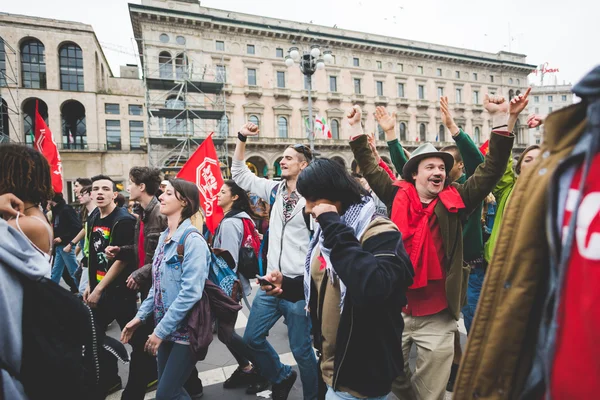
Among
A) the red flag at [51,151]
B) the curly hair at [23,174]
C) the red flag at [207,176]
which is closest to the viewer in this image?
the curly hair at [23,174]

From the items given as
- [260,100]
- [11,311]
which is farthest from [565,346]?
[260,100]

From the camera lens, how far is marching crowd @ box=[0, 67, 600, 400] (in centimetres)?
82

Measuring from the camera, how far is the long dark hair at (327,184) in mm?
1646

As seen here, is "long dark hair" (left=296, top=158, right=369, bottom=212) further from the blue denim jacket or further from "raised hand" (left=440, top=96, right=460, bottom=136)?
"raised hand" (left=440, top=96, right=460, bottom=136)

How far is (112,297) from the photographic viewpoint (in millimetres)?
3275

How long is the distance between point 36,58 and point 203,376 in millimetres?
38296

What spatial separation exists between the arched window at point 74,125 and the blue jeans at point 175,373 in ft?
119

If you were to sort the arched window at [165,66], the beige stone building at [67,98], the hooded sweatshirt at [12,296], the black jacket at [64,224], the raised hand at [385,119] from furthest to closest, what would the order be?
the beige stone building at [67,98] → the arched window at [165,66] → the black jacket at [64,224] → the raised hand at [385,119] → the hooded sweatshirt at [12,296]

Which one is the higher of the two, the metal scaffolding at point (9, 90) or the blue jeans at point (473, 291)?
the metal scaffolding at point (9, 90)

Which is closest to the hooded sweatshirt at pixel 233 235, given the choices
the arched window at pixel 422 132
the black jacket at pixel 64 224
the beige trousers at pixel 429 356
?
the beige trousers at pixel 429 356

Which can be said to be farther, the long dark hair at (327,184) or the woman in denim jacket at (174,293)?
the woman in denim jacket at (174,293)

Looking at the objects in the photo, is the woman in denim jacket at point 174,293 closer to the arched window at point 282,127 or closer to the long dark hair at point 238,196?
the long dark hair at point 238,196

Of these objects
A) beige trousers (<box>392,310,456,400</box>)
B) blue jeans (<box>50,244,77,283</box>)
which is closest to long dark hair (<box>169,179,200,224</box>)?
beige trousers (<box>392,310,456,400</box>)

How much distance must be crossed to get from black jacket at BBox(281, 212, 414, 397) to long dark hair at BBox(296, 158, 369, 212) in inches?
5.7
